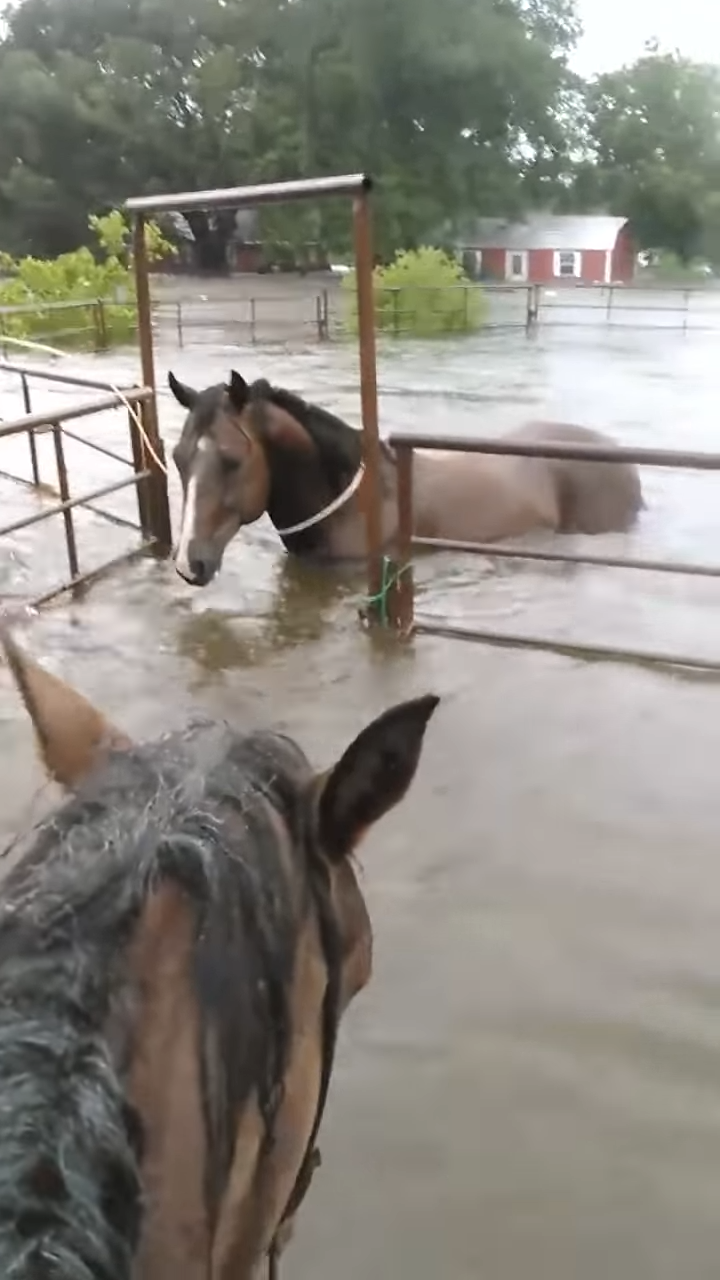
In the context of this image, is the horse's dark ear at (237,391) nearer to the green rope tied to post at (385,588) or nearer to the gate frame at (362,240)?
the gate frame at (362,240)

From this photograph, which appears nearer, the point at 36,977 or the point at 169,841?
the point at 36,977

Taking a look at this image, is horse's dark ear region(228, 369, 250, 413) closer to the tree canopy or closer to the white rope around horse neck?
the white rope around horse neck

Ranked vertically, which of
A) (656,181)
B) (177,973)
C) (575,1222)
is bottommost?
(575,1222)

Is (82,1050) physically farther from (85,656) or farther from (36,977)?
(85,656)

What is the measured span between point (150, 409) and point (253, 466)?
36.1 inches

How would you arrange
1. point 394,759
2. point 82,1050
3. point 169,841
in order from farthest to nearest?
1. point 394,759
2. point 169,841
3. point 82,1050

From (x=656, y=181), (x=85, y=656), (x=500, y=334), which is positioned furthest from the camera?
(x=656, y=181)

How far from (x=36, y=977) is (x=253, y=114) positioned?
3562cm

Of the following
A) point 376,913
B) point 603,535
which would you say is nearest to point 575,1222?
point 376,913

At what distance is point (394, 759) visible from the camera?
110 cm

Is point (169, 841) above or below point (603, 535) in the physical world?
above

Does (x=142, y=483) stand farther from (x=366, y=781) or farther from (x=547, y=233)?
(x=547, y=233)

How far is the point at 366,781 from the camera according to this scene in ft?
3.61

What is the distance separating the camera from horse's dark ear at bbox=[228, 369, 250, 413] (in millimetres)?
5387
